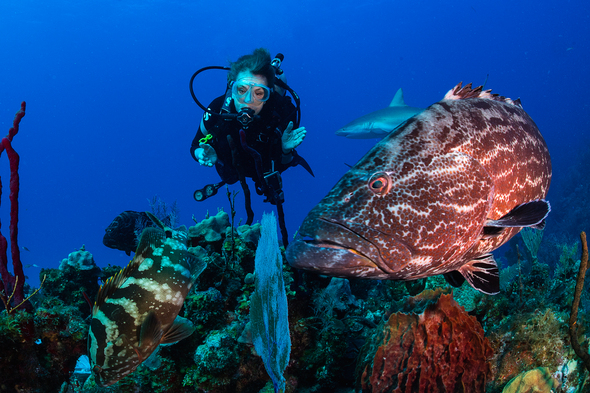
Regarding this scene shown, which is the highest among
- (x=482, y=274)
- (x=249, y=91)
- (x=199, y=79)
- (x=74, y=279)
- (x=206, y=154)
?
(x=199, y=79)

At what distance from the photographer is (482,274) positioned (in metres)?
2.37

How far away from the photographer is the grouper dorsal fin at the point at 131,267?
2717 mm

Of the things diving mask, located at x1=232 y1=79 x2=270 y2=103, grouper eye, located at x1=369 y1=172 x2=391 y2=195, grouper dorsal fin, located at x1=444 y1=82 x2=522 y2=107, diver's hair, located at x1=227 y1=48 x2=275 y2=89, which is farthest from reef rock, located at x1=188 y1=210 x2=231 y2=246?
grouper dorsal fin, located at x1=444 y1=82 x2=522 y2=107

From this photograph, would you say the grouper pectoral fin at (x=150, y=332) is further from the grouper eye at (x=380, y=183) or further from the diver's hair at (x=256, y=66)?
the diver's hair at (x=256, y=66)

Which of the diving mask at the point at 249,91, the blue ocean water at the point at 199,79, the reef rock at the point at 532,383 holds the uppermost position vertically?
the blue ocean water at the point at 199,79

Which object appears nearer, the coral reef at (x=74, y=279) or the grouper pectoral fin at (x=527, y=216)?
the grouper pectoral fin at (x=527, y=216)

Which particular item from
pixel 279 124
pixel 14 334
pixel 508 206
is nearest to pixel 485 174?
pixel 508 206

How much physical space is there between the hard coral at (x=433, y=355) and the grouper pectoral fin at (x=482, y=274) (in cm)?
24

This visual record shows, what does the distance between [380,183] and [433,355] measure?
141 cm

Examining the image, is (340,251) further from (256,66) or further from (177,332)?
(256,66)

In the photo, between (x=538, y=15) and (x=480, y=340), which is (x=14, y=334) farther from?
(x=538, y=15)

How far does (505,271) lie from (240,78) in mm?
5967

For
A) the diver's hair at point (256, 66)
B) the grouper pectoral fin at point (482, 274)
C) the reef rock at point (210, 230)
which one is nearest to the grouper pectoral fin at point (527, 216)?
the grouper pectoral fin at point (482, 274)

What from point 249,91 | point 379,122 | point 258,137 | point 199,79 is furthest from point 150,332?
point 199,79
